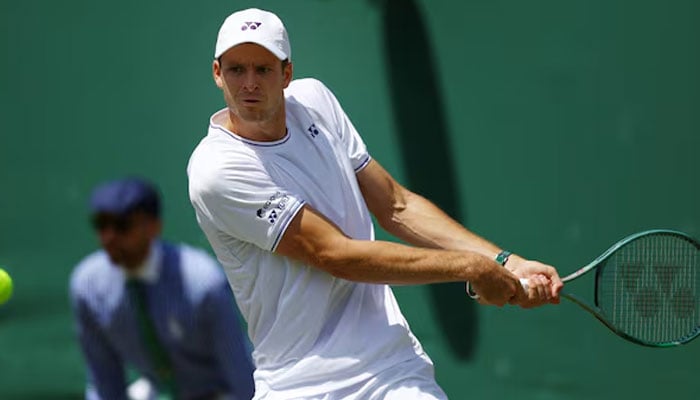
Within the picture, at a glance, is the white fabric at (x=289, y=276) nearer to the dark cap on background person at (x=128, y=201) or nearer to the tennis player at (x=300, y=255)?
the tennis player at (x=300, y=255)

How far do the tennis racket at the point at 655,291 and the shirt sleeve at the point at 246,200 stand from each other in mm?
1215

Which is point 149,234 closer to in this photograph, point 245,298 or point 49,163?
point 245,298

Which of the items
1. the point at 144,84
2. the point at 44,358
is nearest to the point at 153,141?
the point at 144,84

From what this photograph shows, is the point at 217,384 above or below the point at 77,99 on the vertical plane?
below

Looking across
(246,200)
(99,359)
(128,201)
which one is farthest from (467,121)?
(128,201)

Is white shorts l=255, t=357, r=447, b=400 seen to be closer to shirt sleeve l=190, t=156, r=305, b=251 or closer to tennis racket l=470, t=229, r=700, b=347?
shirt sleeve l=190, t=156, r=305, b=251

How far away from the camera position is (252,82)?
435 cm

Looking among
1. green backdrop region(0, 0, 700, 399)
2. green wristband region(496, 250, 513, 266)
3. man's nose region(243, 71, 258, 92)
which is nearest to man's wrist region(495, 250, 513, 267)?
green wristband region(496, 250, 513, 266)

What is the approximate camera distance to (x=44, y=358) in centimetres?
663

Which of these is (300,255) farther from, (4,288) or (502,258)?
(4,288)

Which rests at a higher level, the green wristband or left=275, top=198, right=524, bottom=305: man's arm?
left=275, top=198, right=524, bottom=305: man's arm

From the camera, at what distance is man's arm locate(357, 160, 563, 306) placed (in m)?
4.68

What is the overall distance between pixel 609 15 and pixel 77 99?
2.27m

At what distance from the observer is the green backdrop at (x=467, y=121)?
627 cm
